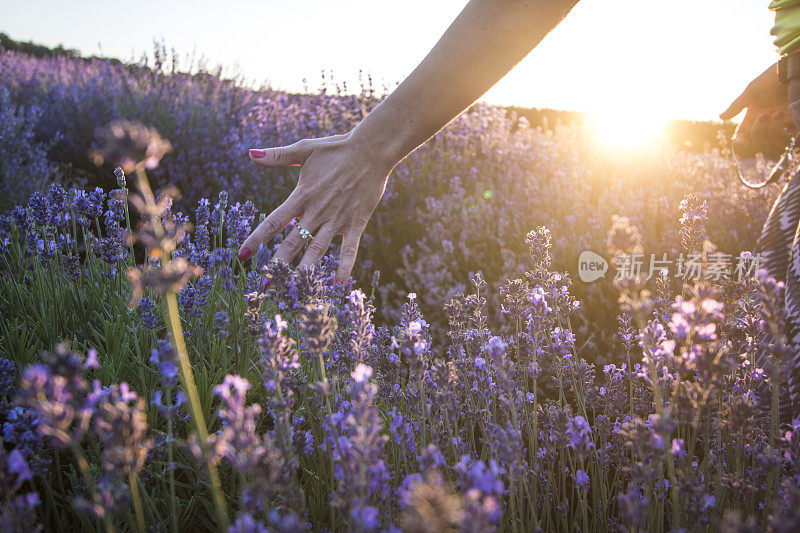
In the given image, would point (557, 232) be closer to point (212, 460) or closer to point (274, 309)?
point (274, 309)

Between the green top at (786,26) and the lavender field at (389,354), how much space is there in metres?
0.54

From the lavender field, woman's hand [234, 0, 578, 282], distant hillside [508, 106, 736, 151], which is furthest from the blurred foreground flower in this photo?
distant hillside [508, 106, 736, 151]

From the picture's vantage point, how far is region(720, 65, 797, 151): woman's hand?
219 centimetres

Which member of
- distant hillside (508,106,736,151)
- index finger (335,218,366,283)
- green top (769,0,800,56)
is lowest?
index finger (335,218,366,283)

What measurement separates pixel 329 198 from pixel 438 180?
346cm

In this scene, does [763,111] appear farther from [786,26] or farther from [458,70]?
[458,70]

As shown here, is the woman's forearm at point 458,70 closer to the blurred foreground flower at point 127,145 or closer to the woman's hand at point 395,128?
the woman's hand at point 395,128

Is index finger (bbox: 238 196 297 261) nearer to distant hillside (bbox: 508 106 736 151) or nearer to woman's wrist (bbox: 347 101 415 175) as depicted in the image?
woman's wrist (bbox: 347 101 415 175)

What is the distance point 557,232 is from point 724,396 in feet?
8.87

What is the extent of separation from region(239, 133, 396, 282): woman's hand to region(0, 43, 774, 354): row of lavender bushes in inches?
58.1

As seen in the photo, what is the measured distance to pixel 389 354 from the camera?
5.65 feet

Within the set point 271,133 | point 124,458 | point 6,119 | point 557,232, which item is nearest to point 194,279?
point 124,458

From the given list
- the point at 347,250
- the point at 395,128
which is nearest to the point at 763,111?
the point at 395,128

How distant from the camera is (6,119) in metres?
5.95
